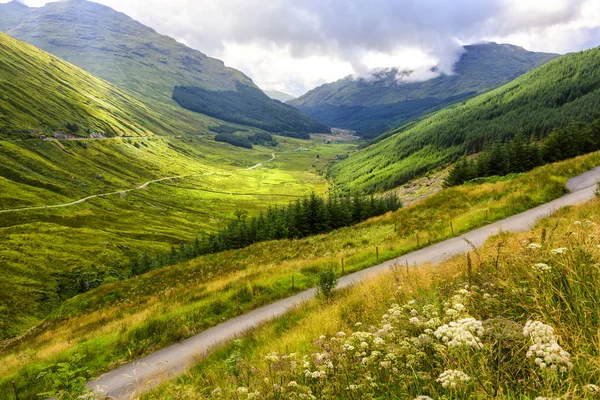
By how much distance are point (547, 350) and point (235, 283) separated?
21.0m

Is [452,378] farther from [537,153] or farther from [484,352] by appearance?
[537,153]

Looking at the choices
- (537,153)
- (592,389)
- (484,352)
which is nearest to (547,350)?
(592,389)

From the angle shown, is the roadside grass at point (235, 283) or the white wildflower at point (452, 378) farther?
the roadside grass at point (235, 283)

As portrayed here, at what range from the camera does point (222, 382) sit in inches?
269

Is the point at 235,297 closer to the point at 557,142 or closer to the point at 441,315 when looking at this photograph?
the point at 441,315

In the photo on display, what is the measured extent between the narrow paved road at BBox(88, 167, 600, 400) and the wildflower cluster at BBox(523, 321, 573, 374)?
6490 mm

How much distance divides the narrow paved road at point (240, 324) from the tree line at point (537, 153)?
153 ft

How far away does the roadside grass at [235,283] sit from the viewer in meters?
16.7

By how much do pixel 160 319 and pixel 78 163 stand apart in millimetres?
201504

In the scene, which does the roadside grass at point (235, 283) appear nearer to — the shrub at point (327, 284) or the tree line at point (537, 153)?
the shrub at point (327, 284)

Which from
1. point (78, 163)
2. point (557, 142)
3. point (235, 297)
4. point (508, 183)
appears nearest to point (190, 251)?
point (235, 297)

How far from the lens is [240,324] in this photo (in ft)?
53.4

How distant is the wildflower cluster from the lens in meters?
2.77

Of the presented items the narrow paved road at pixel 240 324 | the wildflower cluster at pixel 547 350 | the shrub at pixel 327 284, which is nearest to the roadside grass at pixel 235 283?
the narrow paved road at pixel 240 324
